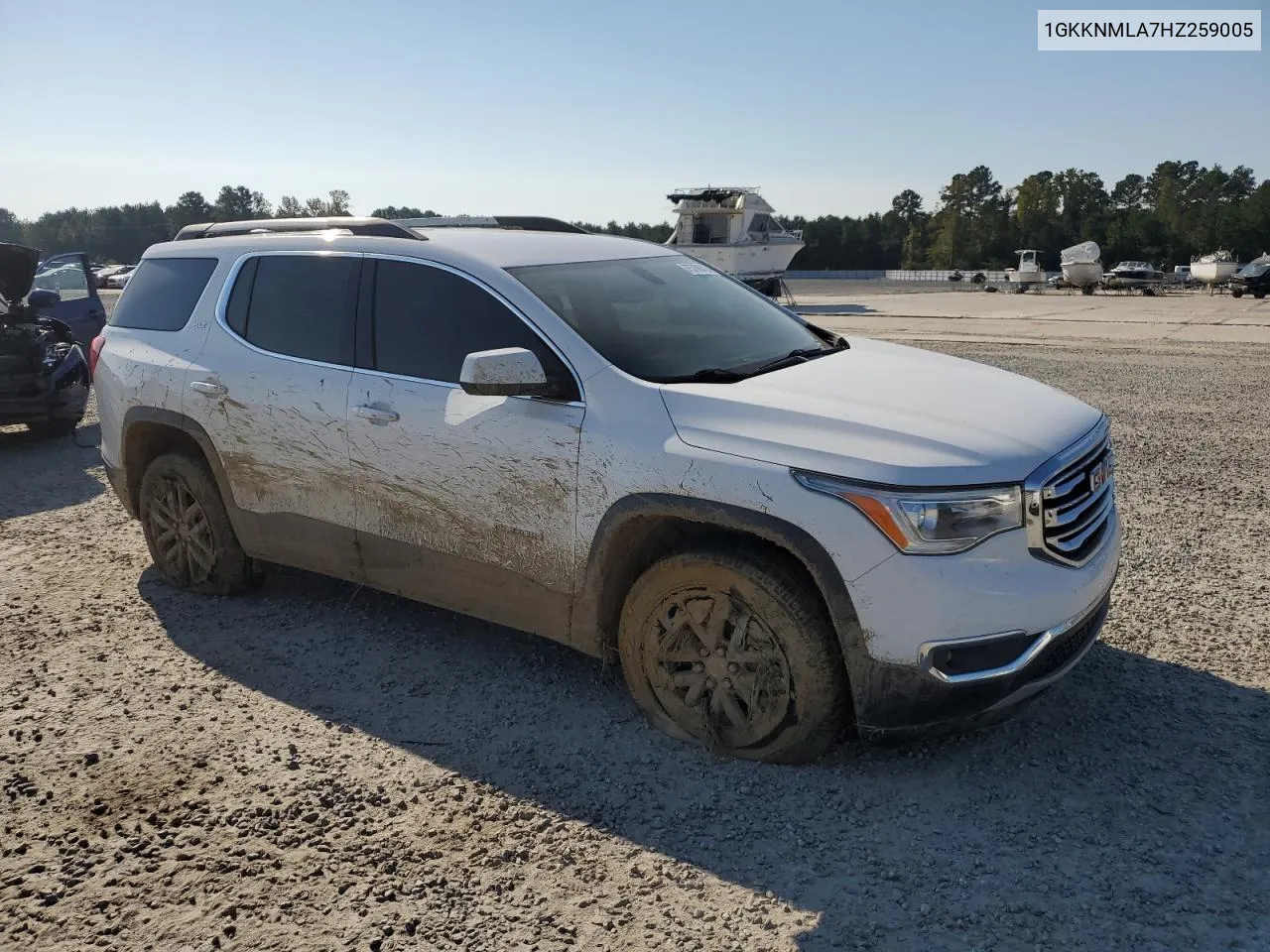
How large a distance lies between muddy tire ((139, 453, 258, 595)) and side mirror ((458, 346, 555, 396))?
214 cm

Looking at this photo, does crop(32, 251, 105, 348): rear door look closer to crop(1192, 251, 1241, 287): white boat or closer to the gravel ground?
the gravel ground

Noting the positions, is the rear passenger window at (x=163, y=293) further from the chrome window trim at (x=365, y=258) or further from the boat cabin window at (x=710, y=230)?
the boat cabin window at (x=710, y=230)

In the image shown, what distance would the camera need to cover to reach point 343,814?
3352 millimetres

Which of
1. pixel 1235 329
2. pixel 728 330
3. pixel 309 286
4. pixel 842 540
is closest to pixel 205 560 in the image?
pixel 309 286

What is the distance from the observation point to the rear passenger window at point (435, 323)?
4.03 meters

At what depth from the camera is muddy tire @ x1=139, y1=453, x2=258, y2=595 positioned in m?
5.16

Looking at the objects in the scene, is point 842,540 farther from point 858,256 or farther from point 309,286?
point 858,256

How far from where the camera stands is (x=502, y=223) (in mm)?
5586

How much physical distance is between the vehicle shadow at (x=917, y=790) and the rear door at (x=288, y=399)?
23.4 inches

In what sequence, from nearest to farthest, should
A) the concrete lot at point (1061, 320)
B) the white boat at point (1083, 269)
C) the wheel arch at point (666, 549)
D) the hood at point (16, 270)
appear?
the wheel arch at point (666, 549) < the hood at point (16, 270) < the concrete lot at point (1061, 320) < the white boat at point (1083, 269)

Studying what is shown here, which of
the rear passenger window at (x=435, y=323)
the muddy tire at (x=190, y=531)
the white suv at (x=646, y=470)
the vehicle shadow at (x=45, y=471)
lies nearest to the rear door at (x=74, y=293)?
the vehicle shadow at (x=45, y=471)

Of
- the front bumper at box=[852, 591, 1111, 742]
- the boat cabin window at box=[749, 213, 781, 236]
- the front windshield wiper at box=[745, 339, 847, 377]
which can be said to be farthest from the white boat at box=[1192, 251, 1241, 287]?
the front bumper at box=[852, 591, 1111, 742]

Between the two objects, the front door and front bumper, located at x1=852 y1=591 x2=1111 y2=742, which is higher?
the front door

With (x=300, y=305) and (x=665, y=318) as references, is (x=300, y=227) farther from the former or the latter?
(x=665, y=318)
